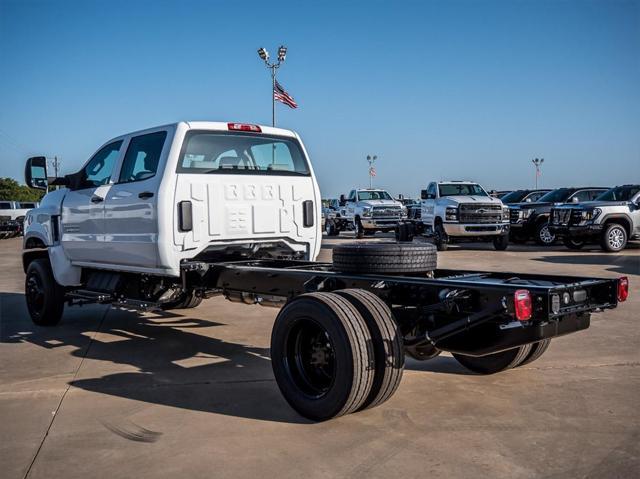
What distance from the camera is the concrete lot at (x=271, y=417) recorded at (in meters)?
3.63

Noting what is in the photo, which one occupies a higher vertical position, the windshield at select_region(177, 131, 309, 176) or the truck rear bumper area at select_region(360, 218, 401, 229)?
the windshield at select_region(177, 131, 309, 176)

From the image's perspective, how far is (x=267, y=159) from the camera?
23.0 ft

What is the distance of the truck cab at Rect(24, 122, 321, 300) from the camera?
20.4 ft

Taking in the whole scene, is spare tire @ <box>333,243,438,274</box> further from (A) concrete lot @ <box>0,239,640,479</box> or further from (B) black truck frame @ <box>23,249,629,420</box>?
(A) concrete lot @ <box>0,239,640,479</box>

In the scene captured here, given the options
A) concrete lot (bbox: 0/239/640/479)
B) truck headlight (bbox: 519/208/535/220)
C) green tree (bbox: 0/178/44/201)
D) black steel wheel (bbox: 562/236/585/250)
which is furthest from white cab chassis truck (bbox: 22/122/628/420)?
green tree (bbox: 0/178/44/201)

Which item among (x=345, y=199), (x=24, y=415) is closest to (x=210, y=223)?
(x=24, y=415)

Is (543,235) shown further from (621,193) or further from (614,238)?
(614,238)

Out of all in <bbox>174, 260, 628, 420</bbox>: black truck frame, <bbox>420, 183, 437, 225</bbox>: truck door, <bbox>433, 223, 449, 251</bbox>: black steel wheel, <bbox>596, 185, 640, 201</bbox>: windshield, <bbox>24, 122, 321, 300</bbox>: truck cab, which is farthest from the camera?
<bbox>420, 183, 437, 225</bbox>: truck door

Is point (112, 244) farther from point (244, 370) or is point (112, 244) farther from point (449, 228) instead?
point (449, 228)

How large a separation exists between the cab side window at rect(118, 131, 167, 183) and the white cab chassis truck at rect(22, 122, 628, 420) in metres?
0.02

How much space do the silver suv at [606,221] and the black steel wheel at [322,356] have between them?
14.3 meters

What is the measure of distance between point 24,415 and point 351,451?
2.39 metres

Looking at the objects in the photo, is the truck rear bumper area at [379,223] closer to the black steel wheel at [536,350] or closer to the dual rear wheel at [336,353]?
the black steel wheel at [536,350]

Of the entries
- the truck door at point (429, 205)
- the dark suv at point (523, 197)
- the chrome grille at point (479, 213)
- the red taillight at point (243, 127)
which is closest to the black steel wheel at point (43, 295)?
the red taillight at point (243, 127)
